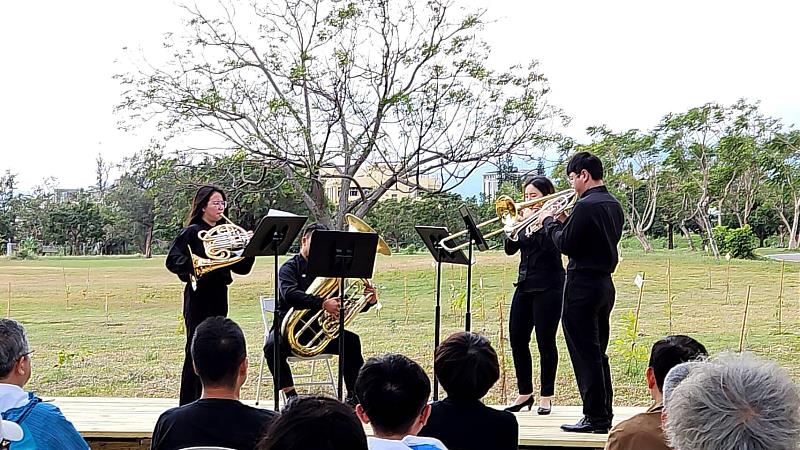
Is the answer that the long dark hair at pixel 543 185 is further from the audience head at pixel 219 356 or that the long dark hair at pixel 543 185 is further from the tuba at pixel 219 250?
the audience head at pixel 219 356

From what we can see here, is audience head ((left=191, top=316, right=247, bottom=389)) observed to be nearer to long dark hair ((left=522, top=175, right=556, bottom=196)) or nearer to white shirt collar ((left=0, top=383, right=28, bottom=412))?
white shirt collar ((left=0, top=383, right=28, bottom=412))

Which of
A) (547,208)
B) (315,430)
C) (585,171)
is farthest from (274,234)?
(315,430)

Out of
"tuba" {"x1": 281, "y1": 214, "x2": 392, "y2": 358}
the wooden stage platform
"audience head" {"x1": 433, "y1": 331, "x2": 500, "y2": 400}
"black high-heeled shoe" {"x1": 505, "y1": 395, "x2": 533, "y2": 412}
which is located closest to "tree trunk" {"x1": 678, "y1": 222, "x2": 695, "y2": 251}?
the wooden stage platform

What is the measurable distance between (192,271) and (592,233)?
2.24m

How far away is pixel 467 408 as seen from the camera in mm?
2887

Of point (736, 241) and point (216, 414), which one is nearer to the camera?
point (216, 414)

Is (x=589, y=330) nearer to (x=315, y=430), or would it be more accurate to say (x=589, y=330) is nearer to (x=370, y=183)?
(x=315, y=430)

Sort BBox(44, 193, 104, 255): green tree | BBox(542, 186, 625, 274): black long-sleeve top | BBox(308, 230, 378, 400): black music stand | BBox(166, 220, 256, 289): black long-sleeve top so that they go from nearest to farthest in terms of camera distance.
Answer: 1. BBox(308, 230, 378, 400): black music stand
2. BBox(542, 186, 625, 274): black long-sleeve top
3. BBox(166, 220, 256, 289): black long-sleeve top
4. BBox(44, 193, 104, 255): green tree

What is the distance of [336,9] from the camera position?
8.32 metres

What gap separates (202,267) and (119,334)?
209 inches

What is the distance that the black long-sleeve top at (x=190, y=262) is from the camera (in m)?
4.82

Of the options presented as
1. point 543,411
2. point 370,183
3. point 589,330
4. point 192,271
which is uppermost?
point 370,183

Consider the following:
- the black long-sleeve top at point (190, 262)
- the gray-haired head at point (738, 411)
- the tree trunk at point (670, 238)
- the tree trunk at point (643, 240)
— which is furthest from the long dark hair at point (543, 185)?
the tree trunk at point (670, 238)

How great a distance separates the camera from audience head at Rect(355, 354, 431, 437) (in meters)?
2.41
